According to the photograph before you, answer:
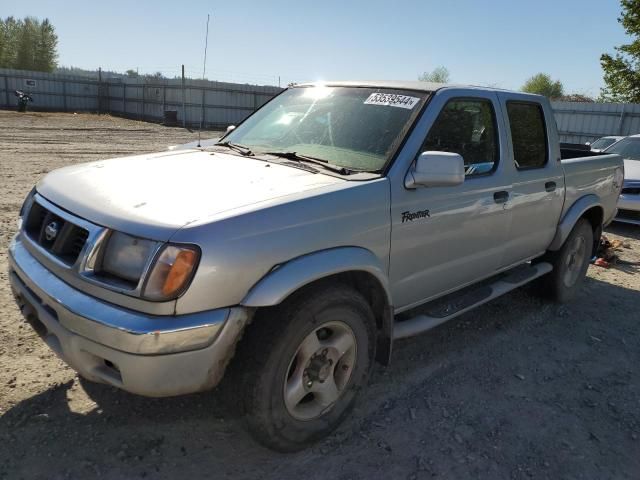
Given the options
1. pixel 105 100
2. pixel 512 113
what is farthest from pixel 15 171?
pixel 105 100

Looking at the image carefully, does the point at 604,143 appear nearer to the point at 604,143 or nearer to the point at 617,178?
the point at 604,143

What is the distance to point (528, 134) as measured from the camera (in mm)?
4363

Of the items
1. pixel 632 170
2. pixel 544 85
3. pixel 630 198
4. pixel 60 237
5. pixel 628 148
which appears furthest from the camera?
pixel 544 85

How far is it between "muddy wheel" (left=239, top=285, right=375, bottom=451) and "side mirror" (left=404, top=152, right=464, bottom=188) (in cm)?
78

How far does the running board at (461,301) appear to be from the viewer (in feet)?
11.0

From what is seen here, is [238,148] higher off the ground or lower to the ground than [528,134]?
lower

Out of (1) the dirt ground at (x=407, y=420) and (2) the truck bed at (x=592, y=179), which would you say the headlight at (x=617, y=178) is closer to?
(2) the truck bed at (x=592, y=179)

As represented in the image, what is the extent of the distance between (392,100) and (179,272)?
1942 millimetres

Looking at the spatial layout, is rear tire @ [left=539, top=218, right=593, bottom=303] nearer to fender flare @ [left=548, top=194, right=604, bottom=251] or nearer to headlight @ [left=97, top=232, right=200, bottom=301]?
fender flare @ [left=548, top=194, right=604, bottom=251]

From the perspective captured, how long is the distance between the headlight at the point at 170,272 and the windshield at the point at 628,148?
10.2 m

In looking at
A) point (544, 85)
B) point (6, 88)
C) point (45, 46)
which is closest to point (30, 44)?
point (45, 46)

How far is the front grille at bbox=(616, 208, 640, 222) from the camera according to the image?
8.71 metres

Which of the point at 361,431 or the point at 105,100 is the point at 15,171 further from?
the point at 105,100

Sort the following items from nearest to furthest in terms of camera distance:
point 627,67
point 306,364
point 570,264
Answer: point 306,364
point 570,264
point 627,67
